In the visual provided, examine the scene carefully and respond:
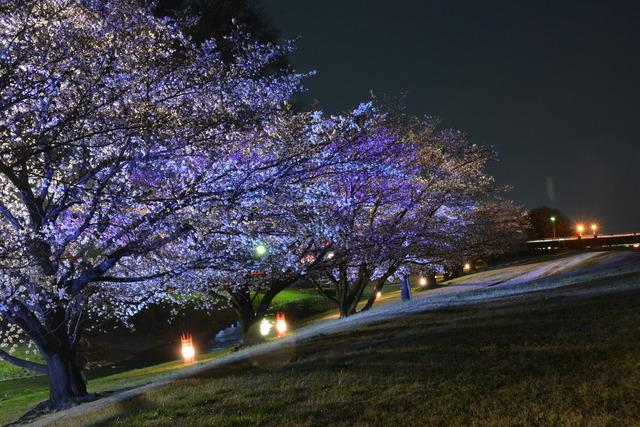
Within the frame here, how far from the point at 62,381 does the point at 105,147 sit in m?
6.76

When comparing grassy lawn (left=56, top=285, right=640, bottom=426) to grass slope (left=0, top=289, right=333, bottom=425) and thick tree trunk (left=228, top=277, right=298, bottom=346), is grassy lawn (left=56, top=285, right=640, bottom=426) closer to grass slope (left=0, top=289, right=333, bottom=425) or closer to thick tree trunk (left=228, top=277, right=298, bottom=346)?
grass slope (left=0, top=289, right=333, bottom=425)

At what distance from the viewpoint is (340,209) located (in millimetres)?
17266

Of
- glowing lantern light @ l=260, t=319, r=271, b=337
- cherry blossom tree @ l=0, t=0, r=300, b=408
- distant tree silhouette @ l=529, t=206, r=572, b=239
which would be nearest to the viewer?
cherry blossom tree @ l=0, t=0, r=300, b=408

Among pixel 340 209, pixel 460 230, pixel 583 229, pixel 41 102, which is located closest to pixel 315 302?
pixel 460 230

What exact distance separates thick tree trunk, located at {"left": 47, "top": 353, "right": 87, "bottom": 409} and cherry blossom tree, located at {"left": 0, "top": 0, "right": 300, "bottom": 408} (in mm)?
32

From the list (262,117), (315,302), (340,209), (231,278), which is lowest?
(315,302)

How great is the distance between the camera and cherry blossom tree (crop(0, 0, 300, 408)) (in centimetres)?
884

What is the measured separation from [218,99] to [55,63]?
4020 mm

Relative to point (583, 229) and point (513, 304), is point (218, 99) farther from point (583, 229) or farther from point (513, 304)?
point (583, 229)

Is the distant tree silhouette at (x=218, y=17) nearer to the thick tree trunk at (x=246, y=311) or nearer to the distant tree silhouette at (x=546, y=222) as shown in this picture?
the thick tree trunk at (x=246, y=311)

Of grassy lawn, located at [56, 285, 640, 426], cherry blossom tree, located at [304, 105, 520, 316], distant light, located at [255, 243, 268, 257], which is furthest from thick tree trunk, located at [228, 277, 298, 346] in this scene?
grassy lawn, located at [56, 285, 640, 426]

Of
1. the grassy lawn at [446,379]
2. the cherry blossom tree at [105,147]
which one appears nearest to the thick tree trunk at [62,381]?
the cherry blossom tree at [105,147]

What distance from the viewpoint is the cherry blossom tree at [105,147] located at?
29.0 ft

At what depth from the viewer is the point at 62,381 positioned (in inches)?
547
